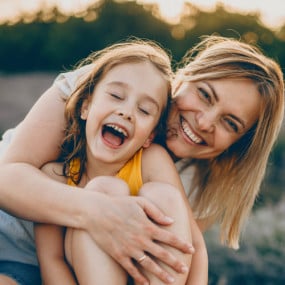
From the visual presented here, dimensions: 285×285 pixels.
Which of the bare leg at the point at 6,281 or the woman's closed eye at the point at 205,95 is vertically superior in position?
the woman's closed eye at the point at 205,95

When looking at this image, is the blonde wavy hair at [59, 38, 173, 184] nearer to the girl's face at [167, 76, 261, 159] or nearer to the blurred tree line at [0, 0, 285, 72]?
the girl's face at [167, 76, 261, 159]

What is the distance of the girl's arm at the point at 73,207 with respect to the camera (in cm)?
220

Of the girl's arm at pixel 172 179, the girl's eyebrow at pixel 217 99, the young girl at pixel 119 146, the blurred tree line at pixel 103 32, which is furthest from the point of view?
the blurred tree line at pixel 103 32

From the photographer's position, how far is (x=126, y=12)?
1675cm

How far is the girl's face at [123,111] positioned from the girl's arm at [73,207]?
0.24 meters

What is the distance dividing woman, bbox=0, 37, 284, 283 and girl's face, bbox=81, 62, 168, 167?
0.64 ft

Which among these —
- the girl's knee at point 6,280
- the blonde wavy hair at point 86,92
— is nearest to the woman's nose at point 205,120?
the blonde wavy hair at point 86,92

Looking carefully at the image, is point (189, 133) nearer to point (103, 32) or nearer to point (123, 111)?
point (123, 111)

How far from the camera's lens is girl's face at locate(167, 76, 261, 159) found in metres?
2.75

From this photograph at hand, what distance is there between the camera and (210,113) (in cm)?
274

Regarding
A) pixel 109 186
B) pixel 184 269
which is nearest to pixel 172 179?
pixel 109 186

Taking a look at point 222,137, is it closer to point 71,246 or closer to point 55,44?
point 71,246

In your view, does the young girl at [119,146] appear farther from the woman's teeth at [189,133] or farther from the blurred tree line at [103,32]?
the blurred tree line at [103,32]

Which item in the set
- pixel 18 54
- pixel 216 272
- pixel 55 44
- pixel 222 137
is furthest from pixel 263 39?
pixel 222 137
